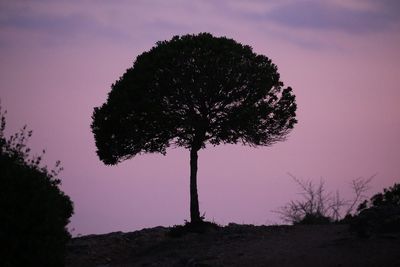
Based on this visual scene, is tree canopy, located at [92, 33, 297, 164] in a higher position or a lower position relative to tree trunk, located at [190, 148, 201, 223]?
higher

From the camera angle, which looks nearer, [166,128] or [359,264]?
[359,264]

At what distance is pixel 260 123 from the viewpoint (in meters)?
23.9

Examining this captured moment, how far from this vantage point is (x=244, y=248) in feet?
60.6

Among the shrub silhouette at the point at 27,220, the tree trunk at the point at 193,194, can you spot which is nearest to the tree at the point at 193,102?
the tree trunk at the point at 193,194

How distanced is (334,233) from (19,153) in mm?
10590

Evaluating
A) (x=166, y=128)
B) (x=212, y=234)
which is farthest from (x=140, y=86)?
(x=212, y=234)

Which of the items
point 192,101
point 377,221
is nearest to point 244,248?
point 377,221

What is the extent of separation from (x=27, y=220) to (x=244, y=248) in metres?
7.94

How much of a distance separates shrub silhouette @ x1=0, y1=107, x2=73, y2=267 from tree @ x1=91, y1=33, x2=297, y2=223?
9771 millimetres

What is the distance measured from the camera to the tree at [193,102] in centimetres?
2312

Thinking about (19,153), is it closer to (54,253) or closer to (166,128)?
(54,253)

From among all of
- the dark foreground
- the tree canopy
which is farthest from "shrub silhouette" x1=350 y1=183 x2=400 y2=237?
the tree canopy

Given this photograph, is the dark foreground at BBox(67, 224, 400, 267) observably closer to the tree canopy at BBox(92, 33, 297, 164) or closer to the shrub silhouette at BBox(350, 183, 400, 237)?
the shrub silhouette at BBox(350, 183, 400, 237)

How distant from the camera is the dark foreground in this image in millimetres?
15876
